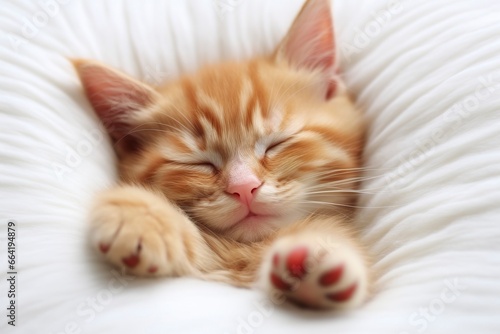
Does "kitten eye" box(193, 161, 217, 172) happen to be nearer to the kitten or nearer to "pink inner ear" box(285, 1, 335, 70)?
the kitten

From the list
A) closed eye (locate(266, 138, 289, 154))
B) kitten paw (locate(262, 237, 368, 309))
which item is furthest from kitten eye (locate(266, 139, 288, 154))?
kitten paw (locate(262, 237, 368, 309))

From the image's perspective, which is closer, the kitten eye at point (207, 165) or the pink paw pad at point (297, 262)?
the pink paw pad at point (297, 262)

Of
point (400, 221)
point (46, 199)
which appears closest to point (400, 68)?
point (400, 221)

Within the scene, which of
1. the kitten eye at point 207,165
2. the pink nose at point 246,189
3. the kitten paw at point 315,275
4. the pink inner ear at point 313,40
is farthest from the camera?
the pink inner ear at point 313,40

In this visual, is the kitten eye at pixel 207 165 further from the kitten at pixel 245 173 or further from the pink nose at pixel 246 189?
the pink nose at pixel 246 189

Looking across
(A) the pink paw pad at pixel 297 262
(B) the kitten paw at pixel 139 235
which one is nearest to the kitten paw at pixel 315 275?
(A) the pink paw pad at pixel 297 262

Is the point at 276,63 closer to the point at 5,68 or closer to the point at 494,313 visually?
the point at 5,68
